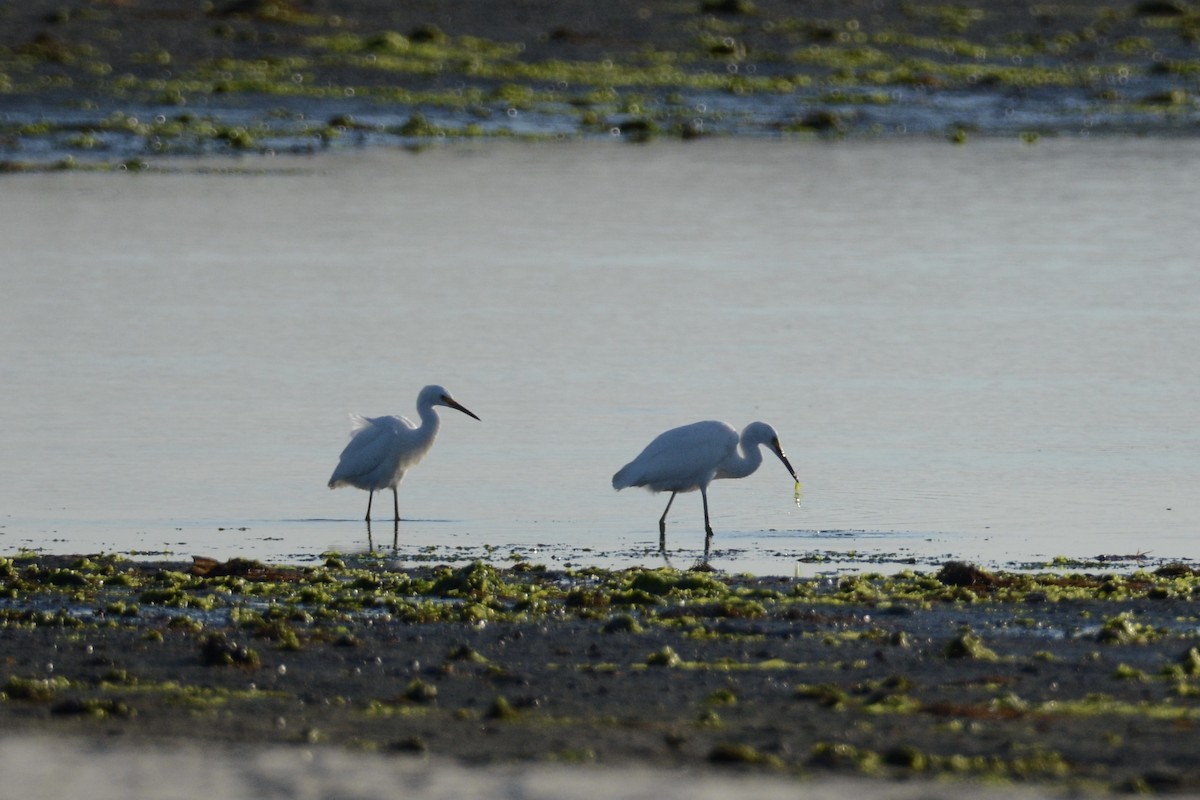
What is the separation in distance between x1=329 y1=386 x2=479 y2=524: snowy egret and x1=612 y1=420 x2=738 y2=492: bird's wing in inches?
52.2

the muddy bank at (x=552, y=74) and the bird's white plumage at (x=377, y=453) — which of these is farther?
the muddy bank at (x=552, y=74)

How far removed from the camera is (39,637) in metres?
8.92

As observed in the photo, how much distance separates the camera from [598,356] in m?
17.3

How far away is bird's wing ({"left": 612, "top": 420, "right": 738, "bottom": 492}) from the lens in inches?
500

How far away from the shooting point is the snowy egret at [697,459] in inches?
500

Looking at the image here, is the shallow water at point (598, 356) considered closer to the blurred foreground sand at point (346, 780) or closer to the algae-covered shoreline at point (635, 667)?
the algae-covered shoreline at point (635, 667)

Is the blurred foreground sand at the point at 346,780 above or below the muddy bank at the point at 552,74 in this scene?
below

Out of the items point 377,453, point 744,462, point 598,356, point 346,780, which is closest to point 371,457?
point 377,453

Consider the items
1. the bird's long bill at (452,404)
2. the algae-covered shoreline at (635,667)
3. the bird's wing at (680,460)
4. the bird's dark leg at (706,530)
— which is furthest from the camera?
the bird's long bill at (452,404)

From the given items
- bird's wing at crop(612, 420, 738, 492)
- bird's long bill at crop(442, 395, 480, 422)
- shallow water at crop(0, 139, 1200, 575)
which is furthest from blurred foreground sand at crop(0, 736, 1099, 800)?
bird's long bill at crop(442, 395, 480, 422)

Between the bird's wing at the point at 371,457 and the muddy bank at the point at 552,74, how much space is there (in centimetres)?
1816

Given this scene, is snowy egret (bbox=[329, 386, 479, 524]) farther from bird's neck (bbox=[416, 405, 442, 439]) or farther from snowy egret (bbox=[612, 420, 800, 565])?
snowy egret (bbox=[612, 420, 800, 565])

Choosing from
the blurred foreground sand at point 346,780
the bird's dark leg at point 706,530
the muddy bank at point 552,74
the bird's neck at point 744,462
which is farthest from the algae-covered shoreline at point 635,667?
the muddy bank at point 552,74

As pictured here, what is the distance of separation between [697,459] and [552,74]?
2886 centimetres
